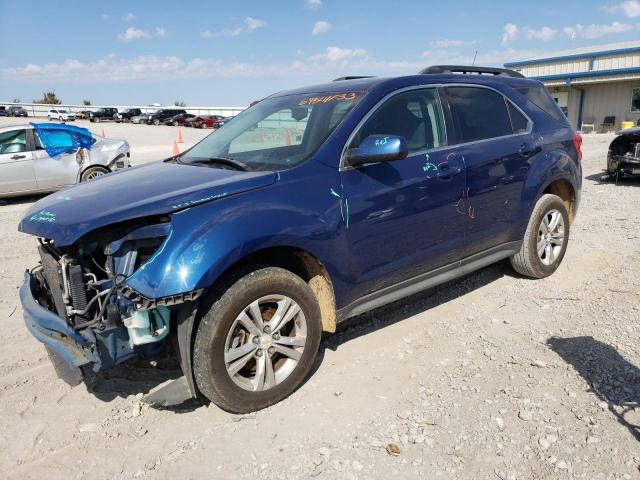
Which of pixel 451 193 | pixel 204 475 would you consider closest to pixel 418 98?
pixel 451 193

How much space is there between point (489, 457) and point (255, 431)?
127 cm

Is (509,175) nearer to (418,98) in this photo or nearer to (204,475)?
(418,98)

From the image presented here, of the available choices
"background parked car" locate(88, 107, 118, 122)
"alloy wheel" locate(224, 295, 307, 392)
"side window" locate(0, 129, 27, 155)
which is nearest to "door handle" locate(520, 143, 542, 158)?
"alloy wheel" locate(224, 295, 307, 392)

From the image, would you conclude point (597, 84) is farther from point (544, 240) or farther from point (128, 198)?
point (128, 198)

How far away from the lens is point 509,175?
4352mm

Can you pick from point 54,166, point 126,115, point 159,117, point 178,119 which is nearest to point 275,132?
point 54,166

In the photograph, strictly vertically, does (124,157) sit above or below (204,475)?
above

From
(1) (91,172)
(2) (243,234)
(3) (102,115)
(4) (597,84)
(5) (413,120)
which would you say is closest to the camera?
(2) (243,234)

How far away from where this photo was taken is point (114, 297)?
8.81ft

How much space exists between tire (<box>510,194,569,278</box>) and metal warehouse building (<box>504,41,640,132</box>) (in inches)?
1092

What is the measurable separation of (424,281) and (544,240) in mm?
1782

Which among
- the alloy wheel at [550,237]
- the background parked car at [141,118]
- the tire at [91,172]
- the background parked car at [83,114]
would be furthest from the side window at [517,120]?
the background parked car at [83,114]

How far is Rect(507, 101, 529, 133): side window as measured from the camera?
4.57 meters

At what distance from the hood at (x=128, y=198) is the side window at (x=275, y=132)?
20.1 inches
